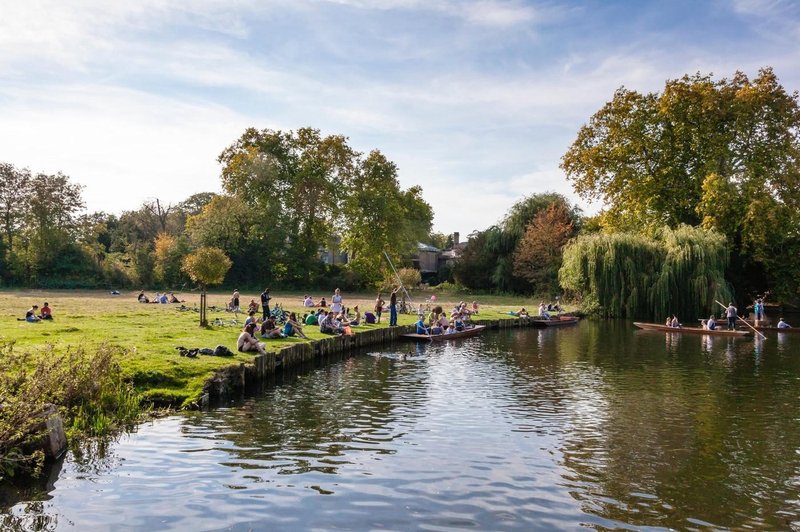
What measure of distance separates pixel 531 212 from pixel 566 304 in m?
17.6

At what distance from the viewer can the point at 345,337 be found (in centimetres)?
2562

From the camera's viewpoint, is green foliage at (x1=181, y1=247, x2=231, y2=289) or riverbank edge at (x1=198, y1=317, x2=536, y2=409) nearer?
riverbank edge at (x1=198, y1=317, x2=536, y2=409)

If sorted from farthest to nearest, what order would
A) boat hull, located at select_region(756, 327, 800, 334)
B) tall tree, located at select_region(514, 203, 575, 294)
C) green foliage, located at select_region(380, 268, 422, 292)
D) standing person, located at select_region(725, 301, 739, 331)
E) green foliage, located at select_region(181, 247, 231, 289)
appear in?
green foliage, located at select_region(380, 268, 422, 292), tall tree, located at select_region(514, 203, 575, 294), boat hull, located at select_region(756, 327, 800, 334), standing person, located at select_region(725, 301, 739, 331), green foliage, located at select_region(181, 247, 231, 289)

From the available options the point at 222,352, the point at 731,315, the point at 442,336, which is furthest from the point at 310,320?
the point at 731,315

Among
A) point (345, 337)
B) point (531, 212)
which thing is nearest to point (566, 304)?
point (531, 212)

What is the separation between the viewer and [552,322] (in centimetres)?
3884

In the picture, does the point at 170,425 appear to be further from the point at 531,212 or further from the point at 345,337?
the point at 531,212

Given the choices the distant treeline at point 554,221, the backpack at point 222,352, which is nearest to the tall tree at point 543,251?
the distant treeline at point 554,221

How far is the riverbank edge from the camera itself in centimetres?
1527

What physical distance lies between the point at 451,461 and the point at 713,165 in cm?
4038

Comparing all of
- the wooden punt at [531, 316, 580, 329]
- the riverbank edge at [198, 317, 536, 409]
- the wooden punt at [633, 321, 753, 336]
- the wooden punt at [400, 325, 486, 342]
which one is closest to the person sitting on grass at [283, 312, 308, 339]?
the riverbank edge at [198, 317, 536, 409]

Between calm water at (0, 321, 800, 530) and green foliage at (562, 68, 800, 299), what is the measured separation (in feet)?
90.6

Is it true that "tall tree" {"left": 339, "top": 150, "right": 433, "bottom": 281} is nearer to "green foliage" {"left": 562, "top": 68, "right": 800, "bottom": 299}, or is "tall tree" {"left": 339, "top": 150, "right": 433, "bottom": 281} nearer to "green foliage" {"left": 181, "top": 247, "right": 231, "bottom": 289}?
"green foliage" {"left": 562, "top": 68, "right": 800, "bottom": 299}

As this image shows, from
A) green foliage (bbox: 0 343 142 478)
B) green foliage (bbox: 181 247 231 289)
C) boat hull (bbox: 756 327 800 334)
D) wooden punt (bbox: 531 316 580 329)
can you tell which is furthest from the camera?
wooden punt (bbox: 531 316 580 329)
